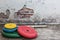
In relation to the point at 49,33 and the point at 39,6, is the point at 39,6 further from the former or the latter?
the point at 49,33

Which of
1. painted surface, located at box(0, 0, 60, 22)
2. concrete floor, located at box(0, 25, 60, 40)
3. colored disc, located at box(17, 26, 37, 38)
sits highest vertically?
painted surface, located at box(0, 0, 60, 22)

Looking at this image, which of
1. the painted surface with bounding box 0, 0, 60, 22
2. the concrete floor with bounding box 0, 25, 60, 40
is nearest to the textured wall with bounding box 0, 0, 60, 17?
the painted surface with bounding box 0, 0, 60, 22

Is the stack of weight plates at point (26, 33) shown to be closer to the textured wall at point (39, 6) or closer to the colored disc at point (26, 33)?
the colored disc at point (26, 33)

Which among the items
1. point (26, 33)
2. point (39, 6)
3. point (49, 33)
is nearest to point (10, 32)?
point (26, 33)

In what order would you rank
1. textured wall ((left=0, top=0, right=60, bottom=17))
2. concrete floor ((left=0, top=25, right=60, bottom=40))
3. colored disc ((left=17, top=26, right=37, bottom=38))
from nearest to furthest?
colored disc ((left=17, top=26, right=37, bottom=38)) → concrete floor ((left=0, top=25, right=60, bottom=40)) → textured wall ((left=0, top=0, right=60, bottom=17))

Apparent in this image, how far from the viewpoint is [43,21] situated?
2961mm

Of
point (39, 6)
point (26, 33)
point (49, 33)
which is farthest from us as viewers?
point (39, 6)

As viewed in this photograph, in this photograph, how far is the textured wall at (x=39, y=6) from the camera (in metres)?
2.84

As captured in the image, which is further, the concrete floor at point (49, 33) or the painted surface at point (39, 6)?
the painted surface at point (39, 6)

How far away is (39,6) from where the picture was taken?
290 centimetres

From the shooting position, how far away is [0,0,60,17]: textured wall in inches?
112

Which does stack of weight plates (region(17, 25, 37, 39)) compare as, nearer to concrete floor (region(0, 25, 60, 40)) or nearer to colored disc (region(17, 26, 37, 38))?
colored disc (region(17, 26, 37, 38))

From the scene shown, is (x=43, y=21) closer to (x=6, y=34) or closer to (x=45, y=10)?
(x=45, y=10)

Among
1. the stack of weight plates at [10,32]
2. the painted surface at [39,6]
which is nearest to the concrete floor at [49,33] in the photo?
the stack of weight plates at [10,32]
